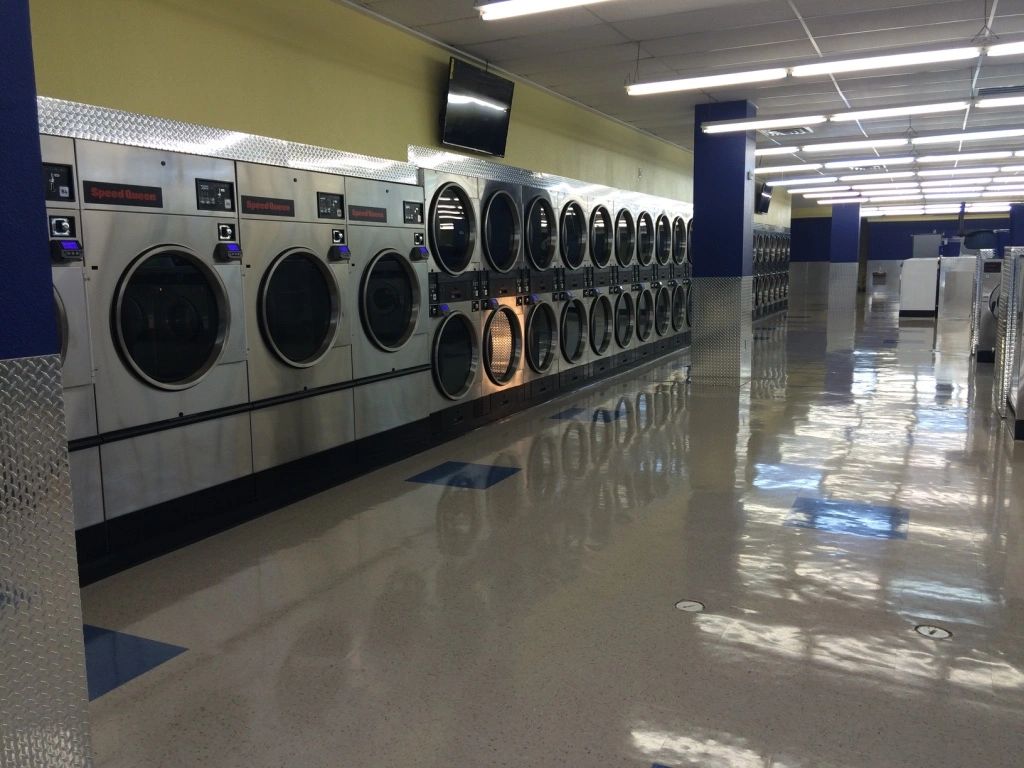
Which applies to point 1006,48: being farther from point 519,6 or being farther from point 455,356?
point 455,356

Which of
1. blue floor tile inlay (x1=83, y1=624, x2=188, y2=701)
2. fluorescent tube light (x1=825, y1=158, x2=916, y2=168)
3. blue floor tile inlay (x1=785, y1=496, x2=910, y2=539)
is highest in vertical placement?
fluorescent tube light (x1=825, y1=158, x2=916, y2=168)

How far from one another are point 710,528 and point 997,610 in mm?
1449

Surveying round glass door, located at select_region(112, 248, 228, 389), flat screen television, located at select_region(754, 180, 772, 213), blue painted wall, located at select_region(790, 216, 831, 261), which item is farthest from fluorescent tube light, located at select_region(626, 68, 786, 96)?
blue painted wall, located at select_region(790, 216, 831, 261)

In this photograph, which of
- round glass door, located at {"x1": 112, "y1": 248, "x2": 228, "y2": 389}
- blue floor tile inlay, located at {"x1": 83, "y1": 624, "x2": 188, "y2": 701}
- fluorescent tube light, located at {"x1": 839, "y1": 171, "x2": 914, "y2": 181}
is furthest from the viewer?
fluorescent tube light, located at {"x1": 839, "y1": 171, "x2": 914, "y2": 181}

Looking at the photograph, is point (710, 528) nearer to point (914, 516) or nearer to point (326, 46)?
point (914, 516)

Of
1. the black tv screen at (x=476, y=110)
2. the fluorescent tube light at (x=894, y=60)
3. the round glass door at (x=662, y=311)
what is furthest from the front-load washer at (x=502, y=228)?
the round glass door at (x=662, y=311)

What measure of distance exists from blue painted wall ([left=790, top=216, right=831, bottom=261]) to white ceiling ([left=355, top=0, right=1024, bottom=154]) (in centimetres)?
2122

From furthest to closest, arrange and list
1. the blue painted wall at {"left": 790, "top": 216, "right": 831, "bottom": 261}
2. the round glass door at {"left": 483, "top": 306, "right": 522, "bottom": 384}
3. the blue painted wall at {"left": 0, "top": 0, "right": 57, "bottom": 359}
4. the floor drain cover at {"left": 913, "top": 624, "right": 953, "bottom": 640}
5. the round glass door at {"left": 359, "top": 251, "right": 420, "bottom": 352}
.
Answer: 1. the blue painted wall at {"left": 790, "top": 216, "right": 831, "bottom": 261}
2. the round glass door at {"left": 483, "top": 306, "right": 522, "bottom": 384}
3. the round glass door at {"left": 359, "top": 251, "right": 420, "bottom": 352}
4. the floor drain cover at {"left": 913, "top": 624, "right": 953, "bottom": 640}
5. the blue painted wall at {"left": 0, "top": 0, "right": 57, "bottom": 359}

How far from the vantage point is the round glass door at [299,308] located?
505cm

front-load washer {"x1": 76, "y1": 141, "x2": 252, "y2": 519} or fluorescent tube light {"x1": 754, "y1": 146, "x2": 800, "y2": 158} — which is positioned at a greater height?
fluorescent tube light {"x1": 754, "y1": 146, "x2": 800, "y2": 158}

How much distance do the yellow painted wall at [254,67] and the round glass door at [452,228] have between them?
48 centimetres

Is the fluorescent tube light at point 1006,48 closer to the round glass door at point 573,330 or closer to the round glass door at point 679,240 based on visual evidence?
the round glass door at point 573,330

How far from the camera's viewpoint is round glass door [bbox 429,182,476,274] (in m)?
6.68

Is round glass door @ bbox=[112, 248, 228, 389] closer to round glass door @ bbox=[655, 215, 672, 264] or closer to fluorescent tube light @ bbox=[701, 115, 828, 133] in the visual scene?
fluorescent tube light @ bbox=[701, 115, 828, 133]
